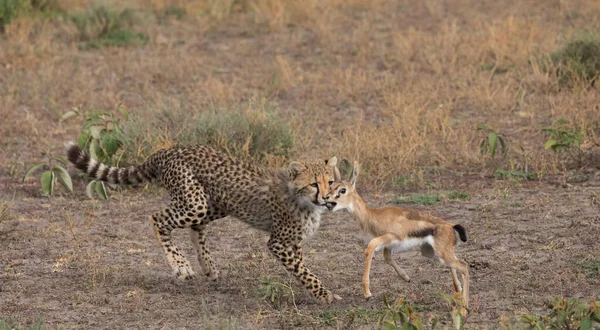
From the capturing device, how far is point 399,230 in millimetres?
6074

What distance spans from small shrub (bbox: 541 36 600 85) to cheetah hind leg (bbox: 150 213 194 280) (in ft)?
18.4

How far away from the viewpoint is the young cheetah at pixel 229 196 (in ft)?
20.7

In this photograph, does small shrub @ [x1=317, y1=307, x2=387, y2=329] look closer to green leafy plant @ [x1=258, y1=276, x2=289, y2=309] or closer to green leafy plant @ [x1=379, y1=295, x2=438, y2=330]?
green leafy plant @ [x1=258, y1=276, x2=289, y2=309]

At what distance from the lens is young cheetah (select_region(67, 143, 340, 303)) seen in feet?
20.7

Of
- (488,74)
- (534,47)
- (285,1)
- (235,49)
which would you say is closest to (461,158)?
(488,74)

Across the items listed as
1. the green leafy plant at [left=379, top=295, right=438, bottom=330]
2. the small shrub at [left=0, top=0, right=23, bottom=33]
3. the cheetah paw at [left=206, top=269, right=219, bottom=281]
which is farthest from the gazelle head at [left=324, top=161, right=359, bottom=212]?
the small shrub at [left=0, top=0, right=23, bottom=33]

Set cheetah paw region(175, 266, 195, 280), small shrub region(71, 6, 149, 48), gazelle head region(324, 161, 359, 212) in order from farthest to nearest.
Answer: small shrub region(71, 6, 149, 48) < cheetah paw region(175, 266, 195, 280) < gazelle head region(324, 161, 359, 212)

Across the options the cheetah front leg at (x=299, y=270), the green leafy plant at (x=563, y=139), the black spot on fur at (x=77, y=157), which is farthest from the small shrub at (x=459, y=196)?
the black spot on fur at (x=77, y=157)

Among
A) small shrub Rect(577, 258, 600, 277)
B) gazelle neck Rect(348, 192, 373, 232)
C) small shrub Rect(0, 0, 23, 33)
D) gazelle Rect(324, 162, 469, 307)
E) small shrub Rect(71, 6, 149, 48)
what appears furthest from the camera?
small shrub Rect(71, 6, 149, 48)

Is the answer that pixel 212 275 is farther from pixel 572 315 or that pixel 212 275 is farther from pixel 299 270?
pixel 572 315

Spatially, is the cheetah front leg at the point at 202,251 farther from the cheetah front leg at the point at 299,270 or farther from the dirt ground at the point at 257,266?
the cheetah front leg at the point at 299,270

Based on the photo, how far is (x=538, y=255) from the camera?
689 centimetres

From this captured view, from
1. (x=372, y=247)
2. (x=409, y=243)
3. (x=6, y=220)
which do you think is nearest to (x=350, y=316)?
(x=372, y=247)

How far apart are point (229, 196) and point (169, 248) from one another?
0.55 meters
